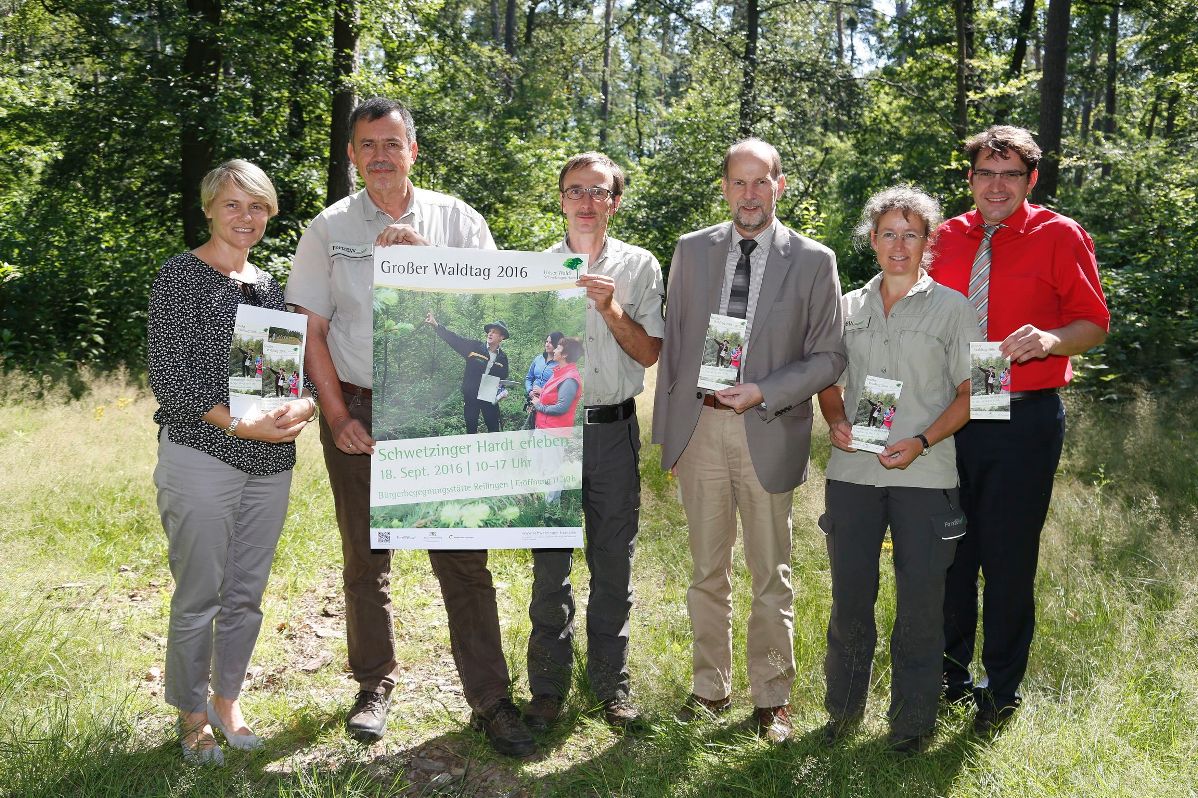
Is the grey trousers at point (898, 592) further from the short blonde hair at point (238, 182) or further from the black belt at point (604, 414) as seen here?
the short blonde hair at point (238, 182)

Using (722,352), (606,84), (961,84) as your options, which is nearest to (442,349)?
(722,352)

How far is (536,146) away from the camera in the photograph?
2173 cm

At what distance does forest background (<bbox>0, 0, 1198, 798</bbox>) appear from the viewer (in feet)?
12.1

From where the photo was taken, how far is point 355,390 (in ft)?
13.0

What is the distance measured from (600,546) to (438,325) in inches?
49.5

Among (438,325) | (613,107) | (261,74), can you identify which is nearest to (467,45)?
(261,74)

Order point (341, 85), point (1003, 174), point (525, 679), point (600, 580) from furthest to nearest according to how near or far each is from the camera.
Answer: point (341, 85)
point (525, 679)
point (600, 580)
point (1003, 174)

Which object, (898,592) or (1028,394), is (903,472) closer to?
(898,592)

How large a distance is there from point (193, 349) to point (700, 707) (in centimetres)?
268

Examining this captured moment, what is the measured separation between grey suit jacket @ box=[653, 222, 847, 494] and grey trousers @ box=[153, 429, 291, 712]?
179 centimetres

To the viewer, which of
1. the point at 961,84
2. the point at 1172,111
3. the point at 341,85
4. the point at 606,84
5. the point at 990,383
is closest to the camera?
the point at 990,383

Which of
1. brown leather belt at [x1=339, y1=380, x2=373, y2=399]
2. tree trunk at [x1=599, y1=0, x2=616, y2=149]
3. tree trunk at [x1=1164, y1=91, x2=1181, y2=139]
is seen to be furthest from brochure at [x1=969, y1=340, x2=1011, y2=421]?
tree trunk at [x1=599, y1=0, x2=616, y2=149]

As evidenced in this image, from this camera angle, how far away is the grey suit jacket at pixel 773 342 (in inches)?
150

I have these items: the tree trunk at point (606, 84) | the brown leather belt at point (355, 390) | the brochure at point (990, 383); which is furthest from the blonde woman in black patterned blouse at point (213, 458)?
the tree trunk at point (606, 84)
